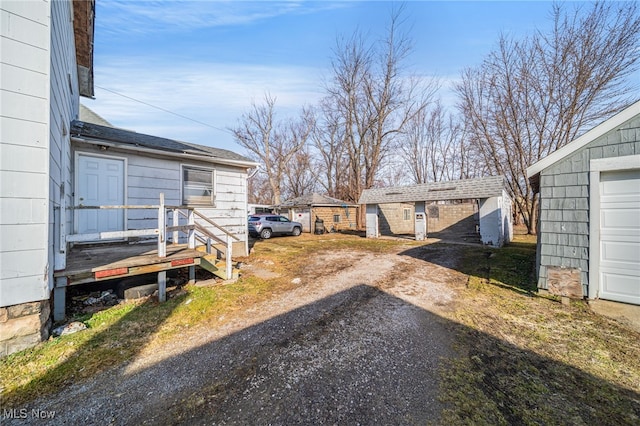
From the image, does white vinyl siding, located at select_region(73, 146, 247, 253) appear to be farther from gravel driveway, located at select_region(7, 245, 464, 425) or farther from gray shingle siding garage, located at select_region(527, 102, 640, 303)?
gray shingle siding garage, located at select_region(527, 102, 640, 303)

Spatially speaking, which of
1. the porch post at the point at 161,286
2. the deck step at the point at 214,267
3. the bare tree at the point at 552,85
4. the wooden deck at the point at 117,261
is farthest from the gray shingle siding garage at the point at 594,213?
the bare tree at the point at 552,85

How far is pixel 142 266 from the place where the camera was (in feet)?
13.5

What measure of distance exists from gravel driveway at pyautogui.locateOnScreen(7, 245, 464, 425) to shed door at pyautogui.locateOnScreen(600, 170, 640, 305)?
296 centimetres

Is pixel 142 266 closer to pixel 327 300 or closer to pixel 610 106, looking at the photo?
pixel 327 300

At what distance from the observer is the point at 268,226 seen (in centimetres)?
1583

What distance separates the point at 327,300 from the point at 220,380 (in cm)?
249

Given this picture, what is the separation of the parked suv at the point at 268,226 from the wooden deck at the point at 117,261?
9.56 meters

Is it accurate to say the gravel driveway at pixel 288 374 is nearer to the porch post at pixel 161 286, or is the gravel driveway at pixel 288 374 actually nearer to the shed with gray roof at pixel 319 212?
the porch post at pixel 161 286

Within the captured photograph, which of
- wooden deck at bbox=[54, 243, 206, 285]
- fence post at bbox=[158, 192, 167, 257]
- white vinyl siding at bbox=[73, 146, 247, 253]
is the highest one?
white vinyl siding at bbox=[73, 146, 247, 253]

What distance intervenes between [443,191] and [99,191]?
46.2 feet

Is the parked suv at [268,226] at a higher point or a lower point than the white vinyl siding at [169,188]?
lower

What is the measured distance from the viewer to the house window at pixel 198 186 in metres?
7.15

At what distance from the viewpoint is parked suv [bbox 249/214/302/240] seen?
1540 cm

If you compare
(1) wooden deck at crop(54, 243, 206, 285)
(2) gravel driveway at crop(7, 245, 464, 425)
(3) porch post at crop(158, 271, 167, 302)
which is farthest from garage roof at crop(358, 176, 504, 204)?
(3) porch post at crop(158, 271, 167, 302)
